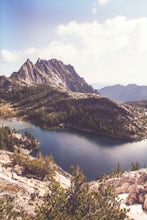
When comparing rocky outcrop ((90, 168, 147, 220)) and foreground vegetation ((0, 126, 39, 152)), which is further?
foreground vegetation ((0, 126, 39, 152))

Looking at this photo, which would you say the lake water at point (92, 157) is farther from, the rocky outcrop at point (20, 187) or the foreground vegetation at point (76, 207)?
the foreground vegetation at point (76, 207)

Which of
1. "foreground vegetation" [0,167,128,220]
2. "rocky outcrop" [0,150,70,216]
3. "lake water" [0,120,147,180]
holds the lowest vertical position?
"lake water" [0,120,147,180]

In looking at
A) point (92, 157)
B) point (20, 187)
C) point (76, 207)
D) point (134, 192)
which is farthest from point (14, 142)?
point (76, 207)

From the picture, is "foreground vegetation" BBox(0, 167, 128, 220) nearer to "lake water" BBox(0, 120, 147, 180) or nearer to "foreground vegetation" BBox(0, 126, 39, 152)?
"lake water" BBox(0, 120, 147, 180)

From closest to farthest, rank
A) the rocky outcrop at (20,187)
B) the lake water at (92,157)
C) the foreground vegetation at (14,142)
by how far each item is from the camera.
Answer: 1. the rocky outcrop at (20,187)
2. the lake water at (92,157)
3. the foreground vegetation at (14,142)

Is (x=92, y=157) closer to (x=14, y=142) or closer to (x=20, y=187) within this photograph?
(x=14, y=142)

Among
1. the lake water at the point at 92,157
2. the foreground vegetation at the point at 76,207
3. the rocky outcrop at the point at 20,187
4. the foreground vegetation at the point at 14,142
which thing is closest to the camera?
the foreground vegetation at the point at 76,207

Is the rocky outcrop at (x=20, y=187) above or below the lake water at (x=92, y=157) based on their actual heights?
above

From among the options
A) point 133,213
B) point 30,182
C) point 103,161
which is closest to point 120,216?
point 133,213

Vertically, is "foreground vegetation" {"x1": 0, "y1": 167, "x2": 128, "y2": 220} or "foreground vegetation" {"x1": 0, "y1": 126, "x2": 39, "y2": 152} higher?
"foreground vegetation" {"x1": 0, "y1": 167, "x2": 128, "y2": 220}

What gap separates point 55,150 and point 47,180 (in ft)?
303

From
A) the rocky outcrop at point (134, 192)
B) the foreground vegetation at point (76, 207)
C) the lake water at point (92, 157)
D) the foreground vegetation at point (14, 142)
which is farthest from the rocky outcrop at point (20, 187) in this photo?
the foreground vegetation at point (14, 142)

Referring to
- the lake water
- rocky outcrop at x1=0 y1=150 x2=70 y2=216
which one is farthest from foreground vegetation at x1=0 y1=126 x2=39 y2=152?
rocky outcrop at x1=0 y1=150 x2=70 y2=216

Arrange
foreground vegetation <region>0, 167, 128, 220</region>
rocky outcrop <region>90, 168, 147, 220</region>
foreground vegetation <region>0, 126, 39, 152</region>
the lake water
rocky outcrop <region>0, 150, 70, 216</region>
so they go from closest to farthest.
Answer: foreground vegetation <region>0, 167, 128, 220</region> → rocky outcrop <region>0, 150, 70, 216</region> → rocky outcrop <region>90, 168, 147, 220</region> → the lake water → foreground vegetation <region>0, 126, 39, 152</region>
